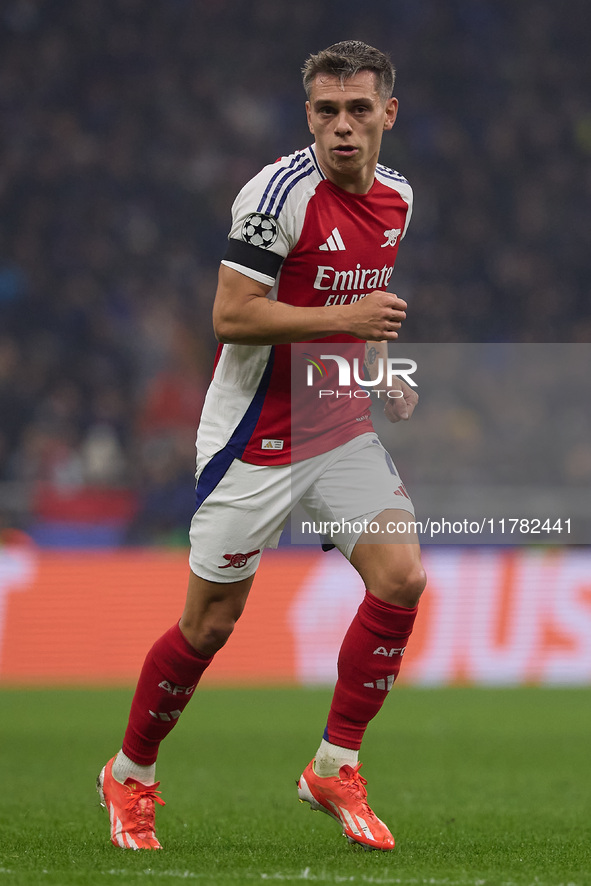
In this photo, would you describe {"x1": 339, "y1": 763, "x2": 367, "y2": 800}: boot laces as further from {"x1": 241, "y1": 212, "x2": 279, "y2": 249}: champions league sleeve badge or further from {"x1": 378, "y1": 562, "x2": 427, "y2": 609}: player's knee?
{"x1": 241, "y1": 212, "x2": 279, "y2": 249}: champions league sleeve badge

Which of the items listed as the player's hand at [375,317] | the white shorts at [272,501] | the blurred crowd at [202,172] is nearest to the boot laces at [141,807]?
the white shorts at [272,501]

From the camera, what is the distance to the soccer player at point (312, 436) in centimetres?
376

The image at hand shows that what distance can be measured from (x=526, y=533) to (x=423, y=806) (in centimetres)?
680

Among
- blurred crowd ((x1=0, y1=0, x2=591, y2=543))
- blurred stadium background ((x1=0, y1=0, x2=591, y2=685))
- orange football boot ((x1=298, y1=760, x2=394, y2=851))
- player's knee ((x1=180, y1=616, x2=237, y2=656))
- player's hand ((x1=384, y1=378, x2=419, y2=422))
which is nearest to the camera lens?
orange football boot ((x1=298, y1=760, x2=394, y2=851))

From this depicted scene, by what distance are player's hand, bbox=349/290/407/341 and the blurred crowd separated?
8858 millimetres

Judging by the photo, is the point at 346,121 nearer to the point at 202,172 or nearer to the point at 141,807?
the point at 141,807

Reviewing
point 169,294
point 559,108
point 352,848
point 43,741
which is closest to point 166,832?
point 352,848

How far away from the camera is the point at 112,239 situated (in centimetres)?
1479

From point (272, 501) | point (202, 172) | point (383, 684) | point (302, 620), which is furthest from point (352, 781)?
point (202, 172)

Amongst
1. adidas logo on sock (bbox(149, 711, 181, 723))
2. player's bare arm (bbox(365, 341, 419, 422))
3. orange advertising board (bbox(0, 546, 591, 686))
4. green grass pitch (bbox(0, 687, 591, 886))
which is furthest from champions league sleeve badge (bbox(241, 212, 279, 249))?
orange advertising board (bbox(0, 546, 591, 686))

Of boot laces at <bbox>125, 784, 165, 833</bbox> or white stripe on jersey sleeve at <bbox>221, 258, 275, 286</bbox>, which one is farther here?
boot laces at <bbox>125, 784, 165, 833</bbox>

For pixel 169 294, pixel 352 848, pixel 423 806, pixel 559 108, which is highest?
pixel 559 108

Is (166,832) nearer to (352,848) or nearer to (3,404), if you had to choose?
(352,848)

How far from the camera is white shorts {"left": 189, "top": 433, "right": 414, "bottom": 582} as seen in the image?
3.95m
